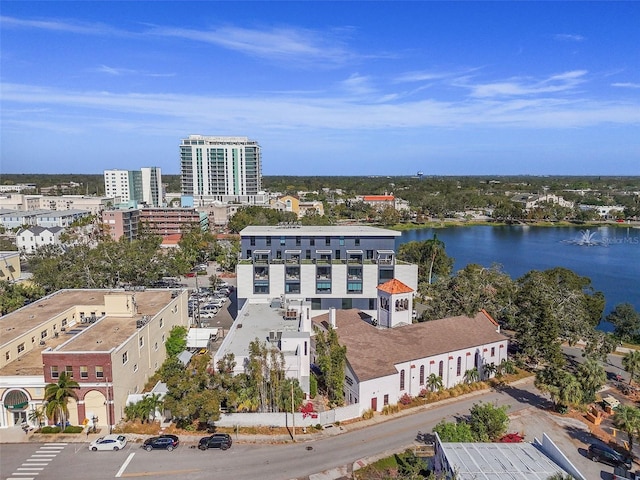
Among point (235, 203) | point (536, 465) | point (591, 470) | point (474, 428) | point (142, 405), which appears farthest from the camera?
point (235, 203)

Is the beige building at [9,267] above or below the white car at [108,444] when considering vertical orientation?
above

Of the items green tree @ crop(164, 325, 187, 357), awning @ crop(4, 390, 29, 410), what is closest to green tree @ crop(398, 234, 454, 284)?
green tree @ crop(164, 325, 187, 357)

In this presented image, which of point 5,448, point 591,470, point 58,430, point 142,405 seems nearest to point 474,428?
point 591,470

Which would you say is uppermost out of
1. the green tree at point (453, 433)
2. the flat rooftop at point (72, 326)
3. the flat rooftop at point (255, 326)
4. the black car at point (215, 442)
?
the flat rooftop at point (72, 326)

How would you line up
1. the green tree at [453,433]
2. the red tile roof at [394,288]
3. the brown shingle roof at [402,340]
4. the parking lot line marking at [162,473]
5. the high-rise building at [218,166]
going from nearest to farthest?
the parking lot line marking at [162,473] → the green tree at [453,433] → the brown shingle roof at [402,340] → the red tile roof at [394,288] → the high-rise building at [218,166]

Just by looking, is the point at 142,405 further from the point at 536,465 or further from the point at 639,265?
the point at 639,265

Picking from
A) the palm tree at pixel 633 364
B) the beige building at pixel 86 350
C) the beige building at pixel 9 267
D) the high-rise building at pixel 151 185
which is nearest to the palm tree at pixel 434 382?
the palm tree at pixel 633 364

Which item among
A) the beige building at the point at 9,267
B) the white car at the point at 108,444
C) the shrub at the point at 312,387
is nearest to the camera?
A: the white car at the point at 108,444

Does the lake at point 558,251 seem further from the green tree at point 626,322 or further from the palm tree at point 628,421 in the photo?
the palm tree at point 628,421
